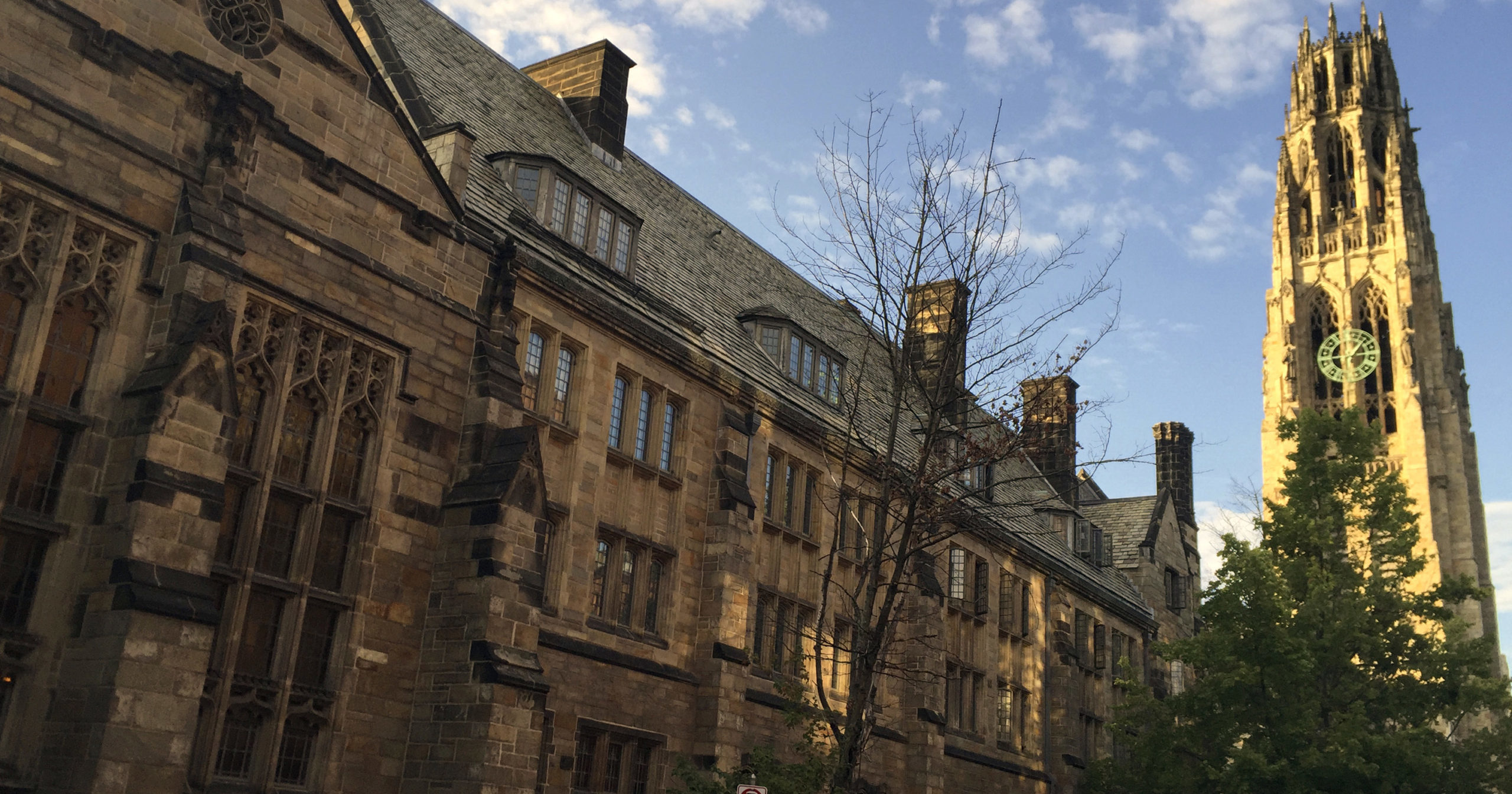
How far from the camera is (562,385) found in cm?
1864

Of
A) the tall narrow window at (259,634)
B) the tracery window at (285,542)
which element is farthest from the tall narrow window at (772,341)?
the tall narrow window at (259,634)

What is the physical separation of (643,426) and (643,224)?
5.84 m

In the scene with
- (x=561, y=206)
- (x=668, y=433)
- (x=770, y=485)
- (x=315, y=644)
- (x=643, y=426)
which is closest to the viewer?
(x=315, y=644)

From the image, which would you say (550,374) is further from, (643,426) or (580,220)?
(580,220)

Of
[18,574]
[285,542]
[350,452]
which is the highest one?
[350,452]

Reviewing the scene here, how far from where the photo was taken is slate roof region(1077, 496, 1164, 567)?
42.4 metres

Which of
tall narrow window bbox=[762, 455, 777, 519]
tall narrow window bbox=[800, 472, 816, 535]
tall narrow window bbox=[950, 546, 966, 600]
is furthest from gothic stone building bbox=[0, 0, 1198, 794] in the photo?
tall narrow window bbox=[950, 546, 966, 600]

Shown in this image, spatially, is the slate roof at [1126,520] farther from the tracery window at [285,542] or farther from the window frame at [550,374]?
the tracery window at [285,542]

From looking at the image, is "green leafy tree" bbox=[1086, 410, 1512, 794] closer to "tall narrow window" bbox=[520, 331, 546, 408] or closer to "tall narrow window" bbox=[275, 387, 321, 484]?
"tall narrow window" bbox=[520, 331, 546, 408]

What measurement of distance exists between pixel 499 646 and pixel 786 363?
11469 millimetres

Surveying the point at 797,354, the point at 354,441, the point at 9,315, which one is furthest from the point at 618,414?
the point at 9,315

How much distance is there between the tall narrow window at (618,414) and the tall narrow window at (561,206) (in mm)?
2561

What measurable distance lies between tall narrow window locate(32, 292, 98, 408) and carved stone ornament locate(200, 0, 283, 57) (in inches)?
139

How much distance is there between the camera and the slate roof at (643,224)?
19672 mm
